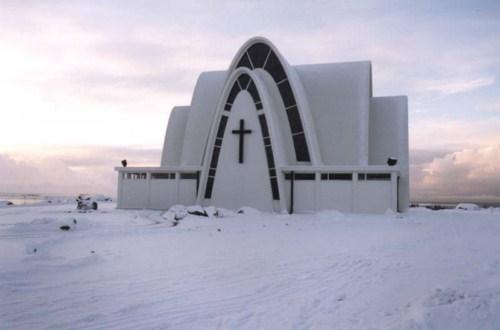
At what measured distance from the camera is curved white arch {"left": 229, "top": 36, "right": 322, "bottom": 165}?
31031mm

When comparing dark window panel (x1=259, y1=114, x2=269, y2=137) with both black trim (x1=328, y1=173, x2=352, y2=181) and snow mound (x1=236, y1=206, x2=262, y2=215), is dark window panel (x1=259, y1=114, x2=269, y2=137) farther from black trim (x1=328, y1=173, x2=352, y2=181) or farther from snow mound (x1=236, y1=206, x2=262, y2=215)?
snow mound (x1=236, y1=206, x2=262, y2=215)

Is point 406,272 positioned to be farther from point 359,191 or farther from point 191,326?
point 359,191

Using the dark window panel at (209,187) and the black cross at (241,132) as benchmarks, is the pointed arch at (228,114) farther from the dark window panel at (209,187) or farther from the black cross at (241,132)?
the black cross at (241,132)

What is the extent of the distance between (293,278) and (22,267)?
547 centimetres

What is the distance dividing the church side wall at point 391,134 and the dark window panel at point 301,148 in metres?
5.64

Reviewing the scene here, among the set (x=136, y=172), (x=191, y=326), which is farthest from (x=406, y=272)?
(x=136, y=172)

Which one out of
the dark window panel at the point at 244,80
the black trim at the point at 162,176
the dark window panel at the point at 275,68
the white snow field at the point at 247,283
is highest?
the dark window panel at the point at 275,68

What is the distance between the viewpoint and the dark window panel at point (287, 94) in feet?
107

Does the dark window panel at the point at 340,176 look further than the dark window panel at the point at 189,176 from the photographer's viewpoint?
No

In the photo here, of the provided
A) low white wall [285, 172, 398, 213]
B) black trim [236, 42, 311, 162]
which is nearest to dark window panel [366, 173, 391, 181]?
low white wall [285, 172, 398, 213]

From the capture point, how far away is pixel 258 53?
33.8 meters

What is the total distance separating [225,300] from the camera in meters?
6.72

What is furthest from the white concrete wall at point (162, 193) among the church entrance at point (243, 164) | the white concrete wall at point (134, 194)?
the church entrance at point (243, 164)

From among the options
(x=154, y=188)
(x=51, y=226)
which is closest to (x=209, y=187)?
(x=154, y=188)
